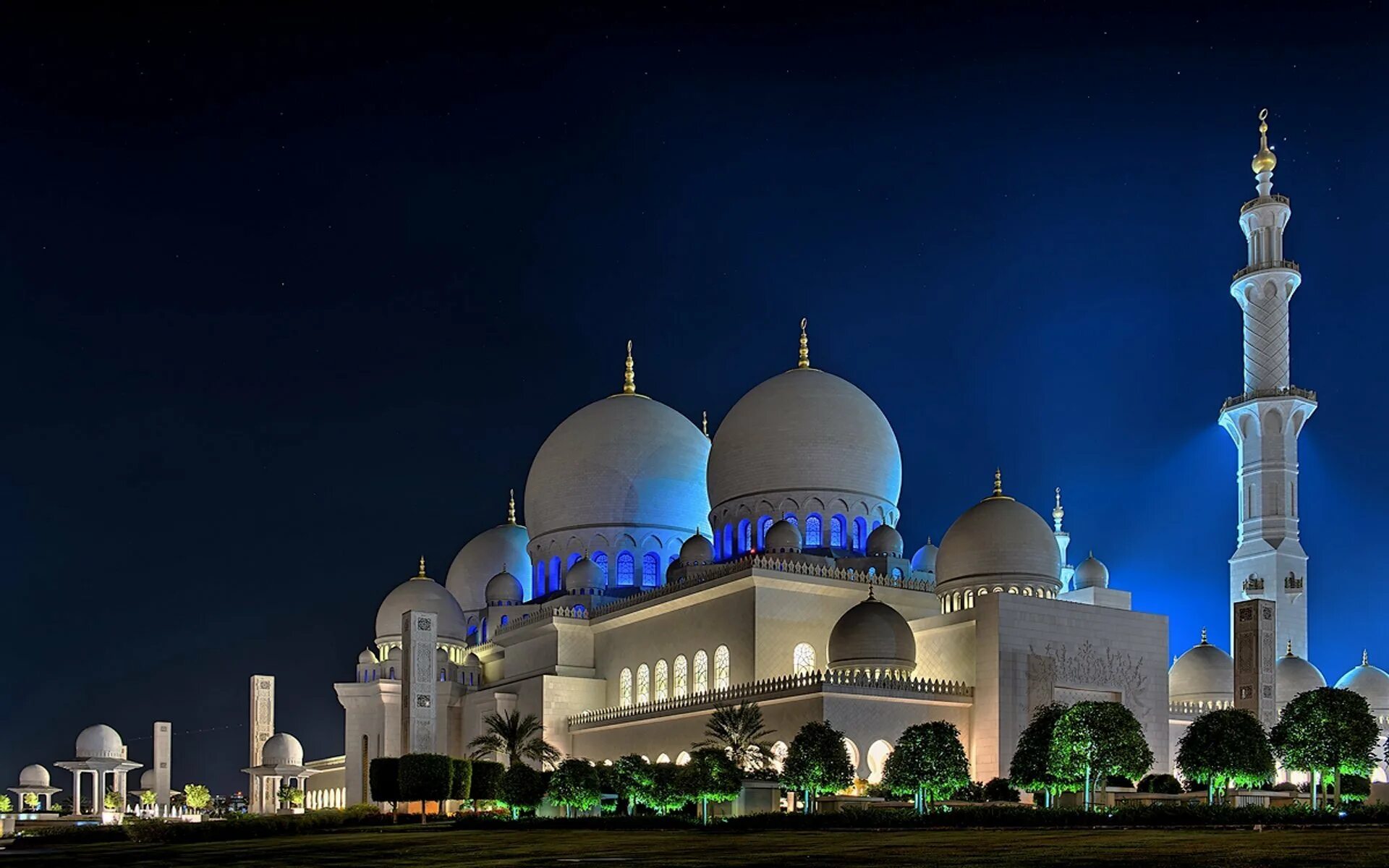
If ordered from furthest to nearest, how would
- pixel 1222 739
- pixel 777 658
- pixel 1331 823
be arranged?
pixel 777 658 < pixel 1222 739 < pixel 1331 823

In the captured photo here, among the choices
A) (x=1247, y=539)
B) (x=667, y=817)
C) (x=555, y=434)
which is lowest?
(x=667, y=817)

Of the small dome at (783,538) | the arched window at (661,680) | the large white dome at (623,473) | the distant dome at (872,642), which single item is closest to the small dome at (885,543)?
the small dome at (783,538)

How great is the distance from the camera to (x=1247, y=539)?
1850 inches

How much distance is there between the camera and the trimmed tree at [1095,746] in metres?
28.3

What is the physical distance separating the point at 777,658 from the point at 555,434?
51.0ft

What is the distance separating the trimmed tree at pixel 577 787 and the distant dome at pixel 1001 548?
11.1 m

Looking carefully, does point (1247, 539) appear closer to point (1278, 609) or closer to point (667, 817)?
point (1278, 609)

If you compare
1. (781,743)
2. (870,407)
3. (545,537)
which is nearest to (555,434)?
(545,537)

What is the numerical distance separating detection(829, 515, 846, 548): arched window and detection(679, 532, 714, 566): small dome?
11.5 feet

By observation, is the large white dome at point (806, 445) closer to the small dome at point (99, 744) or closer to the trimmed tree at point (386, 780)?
the trimmed tree at point (386, 780)

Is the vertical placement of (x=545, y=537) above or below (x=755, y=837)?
above

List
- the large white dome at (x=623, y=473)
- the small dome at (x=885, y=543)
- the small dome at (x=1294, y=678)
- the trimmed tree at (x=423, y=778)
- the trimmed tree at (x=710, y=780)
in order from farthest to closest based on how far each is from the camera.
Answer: the large white dome at (x=623, y=473) < the small dome at (x=1294, y=678) < the small dome at (x=885, y=543) < the trimmed tree at (x=423, y=778) < the trimmed tree at (x=710, y=780)

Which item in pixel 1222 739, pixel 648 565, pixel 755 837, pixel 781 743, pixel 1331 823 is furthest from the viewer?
pixel 648 565

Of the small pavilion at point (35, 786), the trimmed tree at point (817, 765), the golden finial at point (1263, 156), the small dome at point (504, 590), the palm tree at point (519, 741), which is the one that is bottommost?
the small pavilion at point (35, 786)
